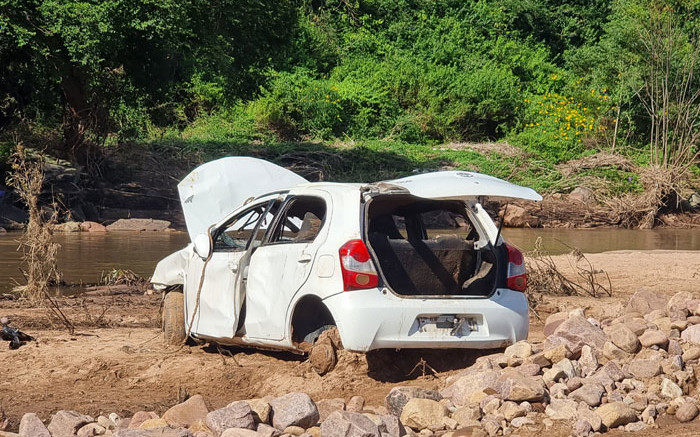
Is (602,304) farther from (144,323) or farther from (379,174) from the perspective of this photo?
(379,174)

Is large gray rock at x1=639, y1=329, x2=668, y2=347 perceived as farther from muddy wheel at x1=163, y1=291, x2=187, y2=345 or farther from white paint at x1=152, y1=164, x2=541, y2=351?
muddy wheel at x1=163, y1=291, x2=187, y2=345

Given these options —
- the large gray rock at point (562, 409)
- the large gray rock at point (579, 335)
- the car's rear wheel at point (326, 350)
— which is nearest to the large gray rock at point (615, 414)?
the large gray rock at point (562, 409)

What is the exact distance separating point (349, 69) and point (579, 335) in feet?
Result: 105

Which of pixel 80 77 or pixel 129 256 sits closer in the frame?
pixel 129 256

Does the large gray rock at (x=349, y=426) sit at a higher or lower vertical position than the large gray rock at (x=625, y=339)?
higher

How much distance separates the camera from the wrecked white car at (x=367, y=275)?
693cm

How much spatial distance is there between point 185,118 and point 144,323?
2464 centimetres

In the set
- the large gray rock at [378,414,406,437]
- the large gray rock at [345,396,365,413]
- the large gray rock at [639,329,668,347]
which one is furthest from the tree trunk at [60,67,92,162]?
the large gray rock at [378,414,406,437]

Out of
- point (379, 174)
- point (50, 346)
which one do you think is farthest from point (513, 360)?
point (379, 174)

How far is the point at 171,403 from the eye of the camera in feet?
23.0

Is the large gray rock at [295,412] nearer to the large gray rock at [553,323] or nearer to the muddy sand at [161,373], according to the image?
the muddy sand at [161,373]

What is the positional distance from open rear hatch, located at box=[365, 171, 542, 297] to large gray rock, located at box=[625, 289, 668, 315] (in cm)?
261

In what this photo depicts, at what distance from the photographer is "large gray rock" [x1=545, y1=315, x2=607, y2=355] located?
732 cm

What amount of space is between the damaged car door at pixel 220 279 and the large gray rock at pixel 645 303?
367cm
